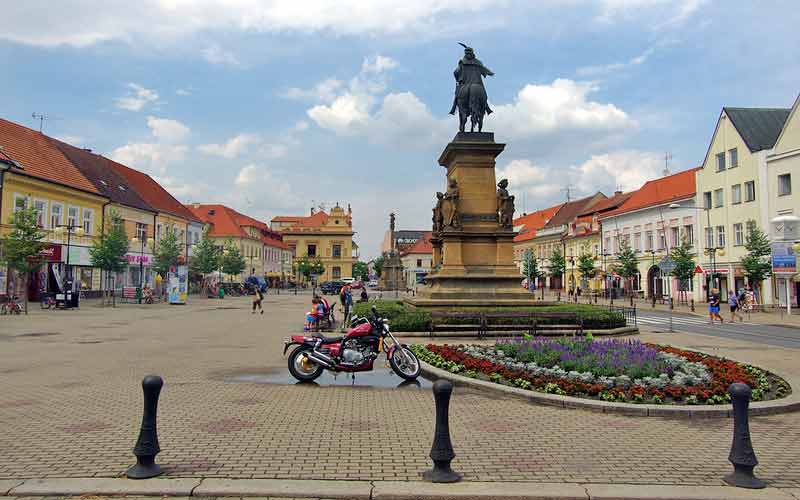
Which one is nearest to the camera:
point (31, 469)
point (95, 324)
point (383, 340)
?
point (31, 469)

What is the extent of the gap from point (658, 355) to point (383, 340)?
5.48 meters

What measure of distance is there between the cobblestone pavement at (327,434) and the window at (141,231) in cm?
4367

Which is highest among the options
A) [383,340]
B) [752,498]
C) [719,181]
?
[719,181]

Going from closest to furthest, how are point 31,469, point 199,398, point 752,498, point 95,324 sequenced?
1. point 752,498
2. point 31,469
3. point 199,398
4. point 95,324

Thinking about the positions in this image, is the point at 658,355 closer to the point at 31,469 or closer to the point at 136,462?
the point at 136,462

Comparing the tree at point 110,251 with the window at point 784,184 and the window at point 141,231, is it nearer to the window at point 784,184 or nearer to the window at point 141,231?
the window at point 141,231

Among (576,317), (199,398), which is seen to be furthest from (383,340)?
(576,317)

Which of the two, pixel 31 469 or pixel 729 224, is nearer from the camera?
pixel 31 469

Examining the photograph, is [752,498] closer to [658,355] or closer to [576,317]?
[658,355]

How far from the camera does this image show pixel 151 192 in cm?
6003

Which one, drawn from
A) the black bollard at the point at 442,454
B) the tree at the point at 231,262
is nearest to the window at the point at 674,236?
the tree at the point at 231,262

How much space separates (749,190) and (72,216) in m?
49.4

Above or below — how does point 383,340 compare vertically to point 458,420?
above

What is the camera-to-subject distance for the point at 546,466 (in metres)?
5.95
